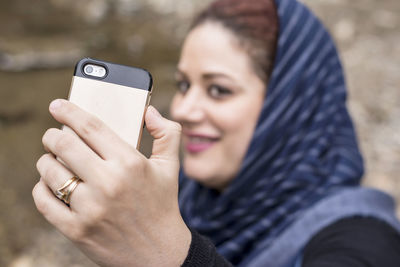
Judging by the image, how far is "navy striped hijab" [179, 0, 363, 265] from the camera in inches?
56.4

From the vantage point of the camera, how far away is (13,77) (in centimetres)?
616

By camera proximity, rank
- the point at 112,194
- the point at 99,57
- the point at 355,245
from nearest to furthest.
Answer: the point at 112,194 < the point at 355,245 < the point at 99,57

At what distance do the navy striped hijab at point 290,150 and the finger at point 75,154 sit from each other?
964 mm

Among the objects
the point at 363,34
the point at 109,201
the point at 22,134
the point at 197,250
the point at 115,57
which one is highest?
the point at 109,201

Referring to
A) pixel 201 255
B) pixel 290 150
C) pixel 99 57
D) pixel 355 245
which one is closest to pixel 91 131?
pixel 201 255

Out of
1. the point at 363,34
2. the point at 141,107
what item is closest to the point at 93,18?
the point at 363,34

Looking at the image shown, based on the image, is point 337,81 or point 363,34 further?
point 363,34

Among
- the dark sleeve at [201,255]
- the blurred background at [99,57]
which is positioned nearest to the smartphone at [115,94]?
the dark sleeve at [201,255]

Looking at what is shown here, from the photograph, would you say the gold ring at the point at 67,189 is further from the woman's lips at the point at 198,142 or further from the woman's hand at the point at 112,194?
the woman's lips at the point at 198,142

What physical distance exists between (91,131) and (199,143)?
0.99 meters

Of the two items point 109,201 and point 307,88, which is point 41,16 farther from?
point 109,201

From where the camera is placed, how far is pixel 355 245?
3.42 feet

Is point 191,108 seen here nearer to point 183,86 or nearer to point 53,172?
point 183,86

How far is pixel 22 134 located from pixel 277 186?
179 inches
